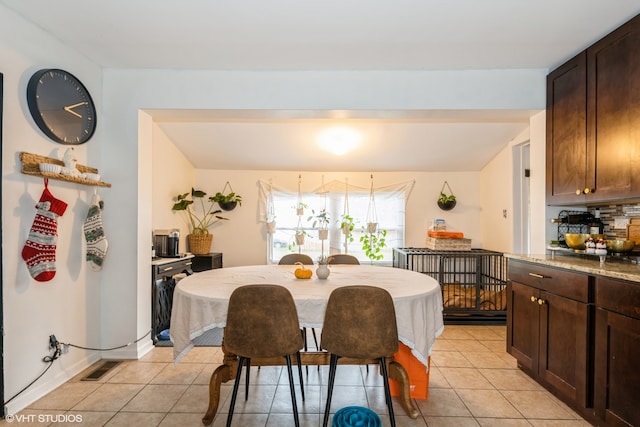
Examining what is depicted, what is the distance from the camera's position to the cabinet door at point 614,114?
2213mm

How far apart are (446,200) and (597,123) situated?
2.70 metres

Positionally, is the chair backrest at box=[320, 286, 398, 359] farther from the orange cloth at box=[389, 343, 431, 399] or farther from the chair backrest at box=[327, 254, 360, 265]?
the chair backrest at box=[327, 254, 360, 265]

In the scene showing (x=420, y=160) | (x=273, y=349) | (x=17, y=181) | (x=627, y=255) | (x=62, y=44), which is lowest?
(x=273, y=349)

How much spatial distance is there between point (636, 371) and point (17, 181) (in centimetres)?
369

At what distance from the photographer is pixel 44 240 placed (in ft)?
7.52

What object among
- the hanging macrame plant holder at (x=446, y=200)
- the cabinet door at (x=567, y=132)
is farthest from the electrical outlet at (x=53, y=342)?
the hanging macrame plant holder at (x=446, y=200)

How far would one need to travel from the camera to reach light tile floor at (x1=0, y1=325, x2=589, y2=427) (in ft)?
Result: 7.07

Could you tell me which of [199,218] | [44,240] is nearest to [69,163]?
[44,240]

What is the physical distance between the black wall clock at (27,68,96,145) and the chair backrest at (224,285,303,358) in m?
1.85

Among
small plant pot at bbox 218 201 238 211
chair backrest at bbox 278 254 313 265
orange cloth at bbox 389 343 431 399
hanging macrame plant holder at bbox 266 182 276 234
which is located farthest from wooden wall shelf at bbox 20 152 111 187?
hanging macrame plant holder at bbox 266 182 276 234

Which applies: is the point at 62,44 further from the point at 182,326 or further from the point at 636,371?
the point at 636,371

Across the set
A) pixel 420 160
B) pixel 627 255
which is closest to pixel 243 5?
pixel 627 255

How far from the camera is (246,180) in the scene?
534 centimetres

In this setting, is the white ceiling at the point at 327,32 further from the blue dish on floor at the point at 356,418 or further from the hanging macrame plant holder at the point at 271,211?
the blue dish on floor at the point at 356,418
